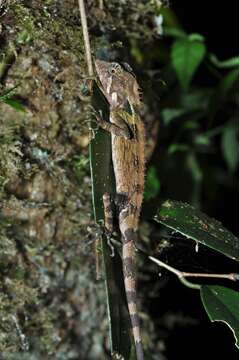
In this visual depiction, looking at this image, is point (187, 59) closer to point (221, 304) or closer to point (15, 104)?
point (15, 104)

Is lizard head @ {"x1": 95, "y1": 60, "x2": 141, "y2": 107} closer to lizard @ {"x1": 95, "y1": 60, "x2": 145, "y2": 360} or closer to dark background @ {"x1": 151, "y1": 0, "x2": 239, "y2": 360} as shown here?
lizard @ {"x1": 95, "y1": 60, "x2": 145, "y2": 360}

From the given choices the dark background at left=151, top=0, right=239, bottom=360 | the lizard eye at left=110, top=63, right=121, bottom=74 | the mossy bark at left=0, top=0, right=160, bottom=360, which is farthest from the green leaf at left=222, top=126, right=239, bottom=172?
the lizard eye at left=110, top=63, right=121, bottom=74

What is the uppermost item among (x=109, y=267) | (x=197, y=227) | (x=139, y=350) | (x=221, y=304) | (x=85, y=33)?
(x=85, y=33)

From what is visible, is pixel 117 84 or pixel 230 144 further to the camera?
pixel 230 144

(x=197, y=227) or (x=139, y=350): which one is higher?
(x=197, y=227)

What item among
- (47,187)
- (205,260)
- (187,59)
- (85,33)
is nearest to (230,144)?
(187,59)

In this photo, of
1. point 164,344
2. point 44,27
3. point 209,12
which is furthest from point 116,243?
point 209,12

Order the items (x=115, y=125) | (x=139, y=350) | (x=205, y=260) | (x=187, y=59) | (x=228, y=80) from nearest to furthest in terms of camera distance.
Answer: (x=139, y=350) → (x=115, y=125) → (x=205, y=260) → (x=187, y=59) → (x=228, y=80)

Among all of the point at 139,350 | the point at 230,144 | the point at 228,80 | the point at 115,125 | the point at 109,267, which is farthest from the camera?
the point at 230,144
